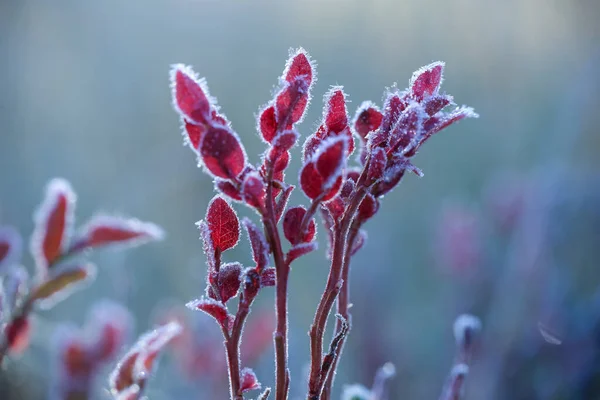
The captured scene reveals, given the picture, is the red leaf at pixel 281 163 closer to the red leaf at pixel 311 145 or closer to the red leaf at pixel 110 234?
the red leaf at pixel 311 145

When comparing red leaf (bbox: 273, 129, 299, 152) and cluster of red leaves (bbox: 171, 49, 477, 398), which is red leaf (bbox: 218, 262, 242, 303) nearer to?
cluster of red leaves (bbox: 171, 49, 477, 398)

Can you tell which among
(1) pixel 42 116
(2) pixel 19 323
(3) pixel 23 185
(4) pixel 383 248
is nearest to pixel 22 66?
(1) pixel 42 116

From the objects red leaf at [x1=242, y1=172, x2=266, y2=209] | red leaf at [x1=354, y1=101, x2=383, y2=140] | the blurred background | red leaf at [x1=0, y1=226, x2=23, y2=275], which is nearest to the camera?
red leaf at [x1=242, y1=172, x2=266, y2=209]

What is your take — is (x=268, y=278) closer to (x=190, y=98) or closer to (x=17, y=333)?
(x=190, y=98)

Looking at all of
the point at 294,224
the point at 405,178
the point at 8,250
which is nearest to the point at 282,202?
the point at 294,224

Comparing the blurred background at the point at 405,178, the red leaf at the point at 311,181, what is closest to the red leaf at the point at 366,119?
the red leaf at the point at 311,181

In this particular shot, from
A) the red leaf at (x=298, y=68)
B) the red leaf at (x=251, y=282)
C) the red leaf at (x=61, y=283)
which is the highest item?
the red leaf at (x=298, y=68)

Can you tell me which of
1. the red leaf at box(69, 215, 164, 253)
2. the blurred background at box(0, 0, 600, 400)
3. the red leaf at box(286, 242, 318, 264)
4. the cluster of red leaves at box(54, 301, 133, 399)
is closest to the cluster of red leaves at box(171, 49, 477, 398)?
the red leaf at box(286, 242, 318, 264)
